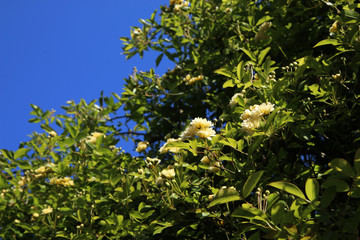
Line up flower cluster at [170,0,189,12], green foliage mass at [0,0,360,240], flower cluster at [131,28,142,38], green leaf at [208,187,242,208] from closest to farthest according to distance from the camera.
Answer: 1. green leaf at [208,187,242,208]
2. green foliage mass at [0,0,360,240]
3. flower cluster at [170,0,189,12]
4. flower cluster at [131,28,142,38]

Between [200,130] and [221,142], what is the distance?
0.53 feet

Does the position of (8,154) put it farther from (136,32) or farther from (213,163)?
(213,163)

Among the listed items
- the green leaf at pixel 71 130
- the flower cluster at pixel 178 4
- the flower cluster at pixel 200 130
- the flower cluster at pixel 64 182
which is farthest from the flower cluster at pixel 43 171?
the flower cluster at pixel 178 4

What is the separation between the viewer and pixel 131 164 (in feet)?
7.78

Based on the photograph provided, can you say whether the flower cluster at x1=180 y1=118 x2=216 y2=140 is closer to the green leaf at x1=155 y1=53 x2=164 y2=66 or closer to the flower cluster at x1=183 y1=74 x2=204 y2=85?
the flower cluster at x1=183 y1=74 x2=204 y2=85

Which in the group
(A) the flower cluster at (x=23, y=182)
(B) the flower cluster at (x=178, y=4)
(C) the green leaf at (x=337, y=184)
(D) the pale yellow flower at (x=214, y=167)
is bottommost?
(C) the green leaf at (x=337, y=184)

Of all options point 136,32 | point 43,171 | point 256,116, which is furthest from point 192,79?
point 43,171

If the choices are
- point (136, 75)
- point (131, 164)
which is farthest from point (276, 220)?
point (136, 75)

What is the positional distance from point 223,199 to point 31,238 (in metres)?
2.36

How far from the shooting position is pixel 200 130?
5.18 feet

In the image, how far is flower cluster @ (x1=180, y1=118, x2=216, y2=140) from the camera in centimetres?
156

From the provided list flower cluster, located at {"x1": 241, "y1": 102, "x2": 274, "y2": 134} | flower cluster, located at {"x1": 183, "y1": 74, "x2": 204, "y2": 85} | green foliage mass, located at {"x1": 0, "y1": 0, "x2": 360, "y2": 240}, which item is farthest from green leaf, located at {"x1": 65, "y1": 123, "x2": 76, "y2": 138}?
flower cluster, located at {"x1": 241, "y1": 102, "x2": 274, "y2": 134}

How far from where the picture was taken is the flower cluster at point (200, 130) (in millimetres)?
1560

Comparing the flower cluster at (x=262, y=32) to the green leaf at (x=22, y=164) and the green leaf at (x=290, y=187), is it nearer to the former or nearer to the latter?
the green leaf at (x=290, y=187)
